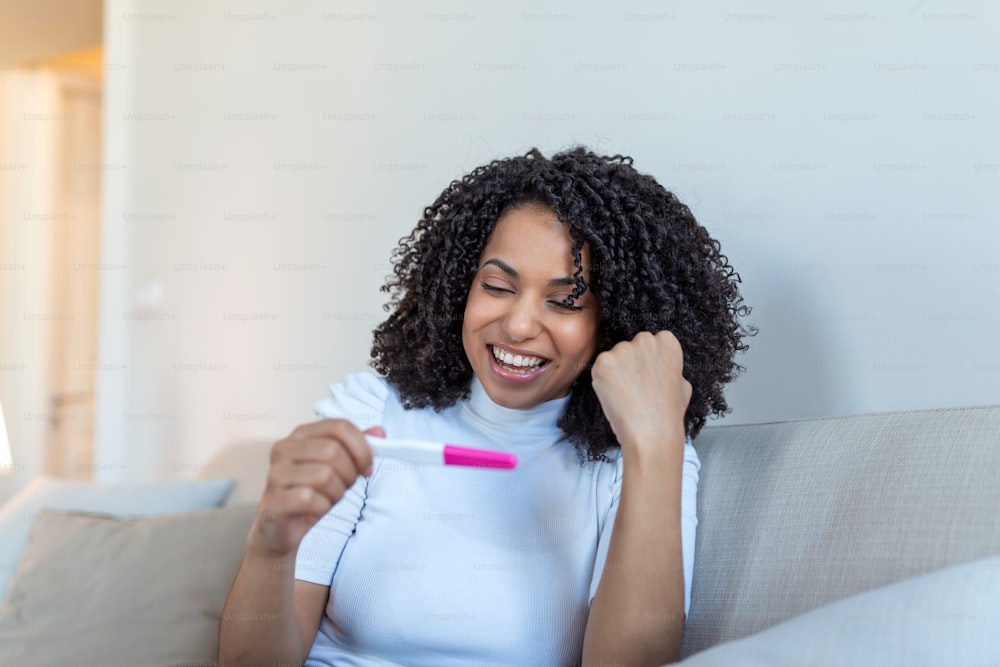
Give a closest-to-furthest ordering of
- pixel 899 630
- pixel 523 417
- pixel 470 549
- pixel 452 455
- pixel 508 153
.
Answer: pixel 899 630
pixel 452 455
pixel 470 549
pixel 523 417
pixel 508 153

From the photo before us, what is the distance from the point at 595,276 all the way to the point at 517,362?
0.16m

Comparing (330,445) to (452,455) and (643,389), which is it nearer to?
(452,455)

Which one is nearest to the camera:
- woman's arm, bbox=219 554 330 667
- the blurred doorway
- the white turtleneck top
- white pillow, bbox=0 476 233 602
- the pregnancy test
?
the pregnancy test

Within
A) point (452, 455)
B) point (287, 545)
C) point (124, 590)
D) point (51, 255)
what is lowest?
point (124, 590)

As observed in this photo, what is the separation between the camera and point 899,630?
0.78 m

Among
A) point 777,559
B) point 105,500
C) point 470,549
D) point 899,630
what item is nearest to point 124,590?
point 105,500

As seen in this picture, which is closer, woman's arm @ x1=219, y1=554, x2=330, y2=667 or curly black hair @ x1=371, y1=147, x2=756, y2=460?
woman's arm @ x1=219, y1=554, x2=330, y2=667

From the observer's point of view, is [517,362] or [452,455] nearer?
[452,455]

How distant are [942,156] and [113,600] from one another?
1.50 meters

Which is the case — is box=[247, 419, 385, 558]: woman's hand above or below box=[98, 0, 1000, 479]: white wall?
below

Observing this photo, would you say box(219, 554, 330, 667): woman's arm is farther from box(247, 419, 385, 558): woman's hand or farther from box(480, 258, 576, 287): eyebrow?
box(480, 258, 576, 287): eyebrow

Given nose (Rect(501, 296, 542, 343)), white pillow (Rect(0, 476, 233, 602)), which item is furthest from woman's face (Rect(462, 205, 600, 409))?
white pillow (Rect(0, 476, 233, 602))

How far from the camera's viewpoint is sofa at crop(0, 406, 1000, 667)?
2.64ft

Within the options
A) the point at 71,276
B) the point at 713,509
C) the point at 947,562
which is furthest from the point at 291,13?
the point at 71,276
